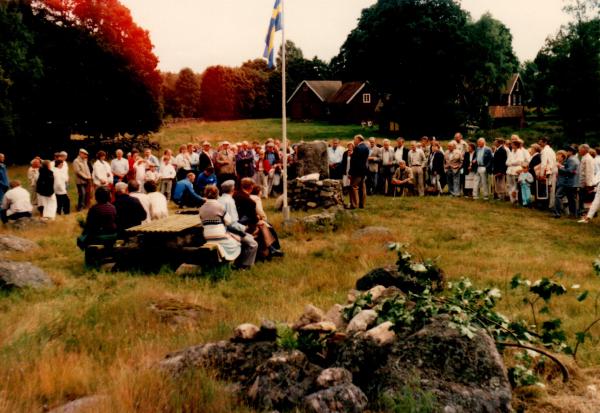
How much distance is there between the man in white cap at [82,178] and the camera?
18.6 metres

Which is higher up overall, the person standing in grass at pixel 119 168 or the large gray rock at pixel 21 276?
the person standing in grass at pixel 119 168

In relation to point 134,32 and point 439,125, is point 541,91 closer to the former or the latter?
point 439,125

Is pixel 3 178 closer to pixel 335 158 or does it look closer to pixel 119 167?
pixel 119 167

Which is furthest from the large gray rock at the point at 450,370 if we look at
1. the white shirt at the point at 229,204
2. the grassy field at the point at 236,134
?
the grassy field at the point at 236,134

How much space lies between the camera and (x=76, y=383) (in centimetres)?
536

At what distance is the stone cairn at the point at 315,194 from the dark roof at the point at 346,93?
52.4 metres

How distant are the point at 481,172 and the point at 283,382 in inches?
637

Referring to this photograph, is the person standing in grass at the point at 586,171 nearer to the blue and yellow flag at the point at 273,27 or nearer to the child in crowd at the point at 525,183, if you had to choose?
the child in crowd at the point at 525,183

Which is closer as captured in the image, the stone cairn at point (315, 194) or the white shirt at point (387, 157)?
the stone cairn at point (315, 194)

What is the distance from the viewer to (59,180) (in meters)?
17.4

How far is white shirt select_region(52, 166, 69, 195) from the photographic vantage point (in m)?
17.3

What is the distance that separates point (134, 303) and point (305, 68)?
302 ft

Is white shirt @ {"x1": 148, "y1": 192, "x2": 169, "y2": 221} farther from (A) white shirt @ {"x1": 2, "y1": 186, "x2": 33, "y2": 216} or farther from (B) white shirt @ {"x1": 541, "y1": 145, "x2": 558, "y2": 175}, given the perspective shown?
(B) white shirt @ {"x1": 541, "y1": 145, "x2": 558, "y2": 175}

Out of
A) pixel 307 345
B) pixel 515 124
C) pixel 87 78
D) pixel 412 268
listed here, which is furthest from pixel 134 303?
pixel 515 124
